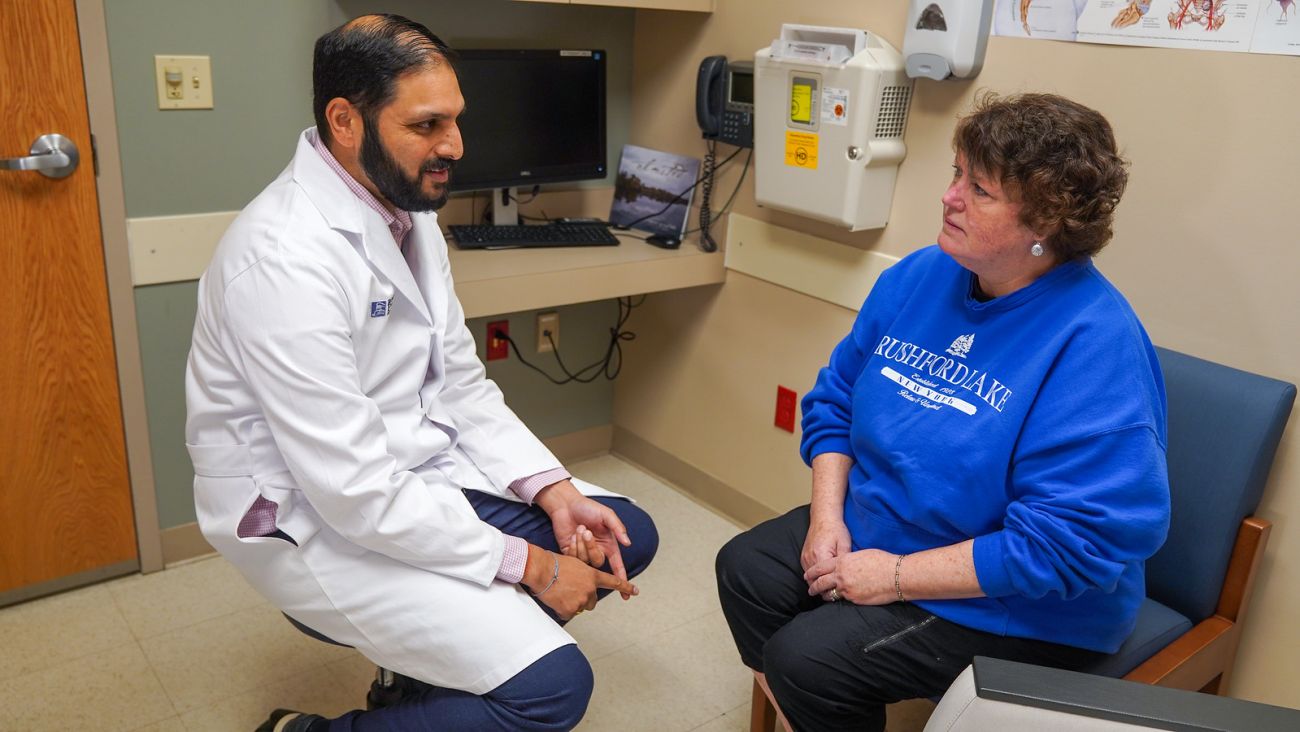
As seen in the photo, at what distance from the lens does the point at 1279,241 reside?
5.31ft

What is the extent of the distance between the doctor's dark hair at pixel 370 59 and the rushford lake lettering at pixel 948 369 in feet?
2.64

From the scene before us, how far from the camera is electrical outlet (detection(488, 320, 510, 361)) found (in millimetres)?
2777

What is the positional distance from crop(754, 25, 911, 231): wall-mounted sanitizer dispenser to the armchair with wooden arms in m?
0.70

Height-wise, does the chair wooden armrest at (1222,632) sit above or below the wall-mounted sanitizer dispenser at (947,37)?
below

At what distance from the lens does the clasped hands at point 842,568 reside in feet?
4.96

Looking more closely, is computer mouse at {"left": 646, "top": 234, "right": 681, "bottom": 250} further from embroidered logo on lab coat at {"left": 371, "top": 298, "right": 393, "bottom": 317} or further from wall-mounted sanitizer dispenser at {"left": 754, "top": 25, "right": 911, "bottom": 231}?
embroidered logo on lab coat at {"left": 371, "top": 298, "right": 393, "bottom": 317}

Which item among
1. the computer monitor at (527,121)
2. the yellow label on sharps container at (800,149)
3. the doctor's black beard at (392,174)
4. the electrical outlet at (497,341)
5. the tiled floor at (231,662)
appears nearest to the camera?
the doctor's black beard at (392,174)

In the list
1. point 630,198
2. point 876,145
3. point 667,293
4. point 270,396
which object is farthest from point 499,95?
point 270,396

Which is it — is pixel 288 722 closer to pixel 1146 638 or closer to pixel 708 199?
pixel 1146 638

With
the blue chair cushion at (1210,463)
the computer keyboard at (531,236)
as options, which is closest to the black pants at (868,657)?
the blue chair cushion at (1210,463)

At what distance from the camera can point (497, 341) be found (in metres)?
2.79

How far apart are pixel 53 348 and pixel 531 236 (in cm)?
107

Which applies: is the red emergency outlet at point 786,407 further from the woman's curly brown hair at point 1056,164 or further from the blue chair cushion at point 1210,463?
the woman's curly brown hair at point 1056,164

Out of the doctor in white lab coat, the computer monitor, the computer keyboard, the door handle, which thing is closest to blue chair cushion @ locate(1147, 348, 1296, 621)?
the doctor in white lab coat
